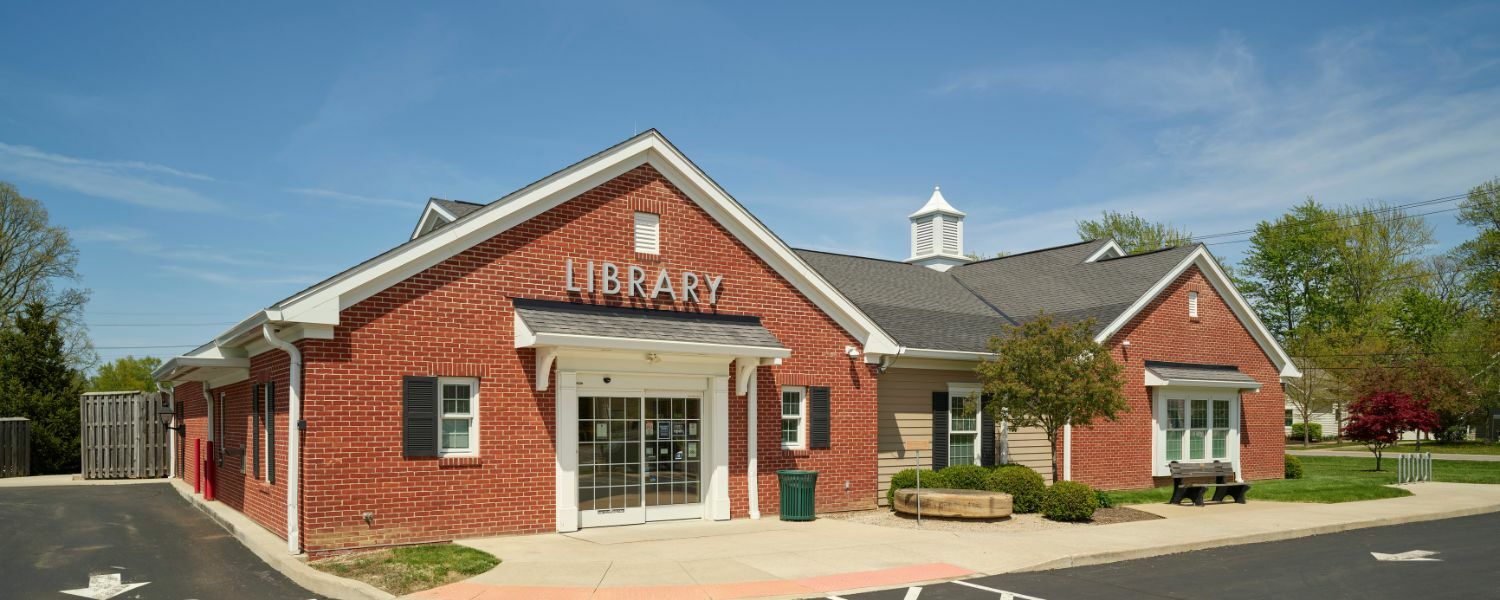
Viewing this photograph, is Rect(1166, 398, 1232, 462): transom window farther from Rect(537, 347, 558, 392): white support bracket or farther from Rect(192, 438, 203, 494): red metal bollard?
Rect(192, 438, 203, 494): red metal bollard

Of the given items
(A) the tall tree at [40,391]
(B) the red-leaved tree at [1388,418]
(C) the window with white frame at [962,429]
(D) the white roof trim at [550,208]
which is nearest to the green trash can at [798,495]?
(D) the white roof trim at [550,208]

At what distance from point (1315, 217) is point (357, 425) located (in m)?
65.2

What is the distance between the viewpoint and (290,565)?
478 inches

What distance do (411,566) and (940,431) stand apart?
11.7 metres

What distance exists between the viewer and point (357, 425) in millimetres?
13234

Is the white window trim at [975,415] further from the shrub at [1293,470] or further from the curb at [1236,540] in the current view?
the shrub at [1293,470]

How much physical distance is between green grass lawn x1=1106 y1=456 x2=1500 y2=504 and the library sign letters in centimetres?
993

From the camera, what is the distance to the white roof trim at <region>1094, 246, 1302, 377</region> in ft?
76.9

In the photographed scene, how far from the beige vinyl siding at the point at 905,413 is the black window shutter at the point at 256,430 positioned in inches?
407

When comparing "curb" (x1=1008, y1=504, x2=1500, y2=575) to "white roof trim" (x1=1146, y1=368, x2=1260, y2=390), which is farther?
"white roof trim" (x1=1146, y1=368, x2=1260, y2=390)

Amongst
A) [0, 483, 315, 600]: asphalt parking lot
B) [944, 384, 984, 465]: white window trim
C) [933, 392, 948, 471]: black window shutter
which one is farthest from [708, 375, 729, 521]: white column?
[0, 483, 315, 600]: asphalt parking lot

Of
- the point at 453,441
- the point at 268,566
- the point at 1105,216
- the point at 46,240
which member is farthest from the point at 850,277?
the point at 1105,216

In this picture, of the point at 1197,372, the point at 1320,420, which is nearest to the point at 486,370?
the point at 1197,372

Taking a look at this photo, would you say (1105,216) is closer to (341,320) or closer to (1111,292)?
(1111,292)
